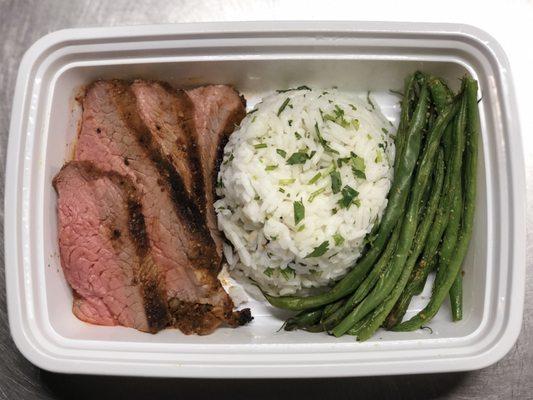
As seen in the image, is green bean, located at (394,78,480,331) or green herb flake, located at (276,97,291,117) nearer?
green bean, located at (394,78,480,331)

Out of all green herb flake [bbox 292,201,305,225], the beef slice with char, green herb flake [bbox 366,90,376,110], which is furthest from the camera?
green herb flake [bbox 366,90,376,110]

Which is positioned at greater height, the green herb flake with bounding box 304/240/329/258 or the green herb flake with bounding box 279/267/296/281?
the green herb flake with bounding box 304/240/329/258

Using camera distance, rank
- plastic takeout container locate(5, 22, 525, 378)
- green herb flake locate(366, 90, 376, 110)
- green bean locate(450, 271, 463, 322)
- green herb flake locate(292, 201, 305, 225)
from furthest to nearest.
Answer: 1. green herb flake locate(366, 90, 376, 110)
2. green bean locate(450, 271, 463, 322)
3. green herb flake locate(292, 201, 305, 225)
4. plastic takeout container locate(5, 22, 525, 378)

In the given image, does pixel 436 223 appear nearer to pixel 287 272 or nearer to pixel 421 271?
pixel 421 271

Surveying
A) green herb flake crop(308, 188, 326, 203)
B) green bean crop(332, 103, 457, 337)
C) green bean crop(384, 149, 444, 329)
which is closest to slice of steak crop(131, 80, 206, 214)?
green herb flake crop(308, 188, 326, 203)

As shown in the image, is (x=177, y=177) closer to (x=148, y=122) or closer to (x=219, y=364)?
(x=148, y=122)

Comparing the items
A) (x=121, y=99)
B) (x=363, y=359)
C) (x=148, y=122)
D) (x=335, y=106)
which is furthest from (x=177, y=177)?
(x=363, y=359)

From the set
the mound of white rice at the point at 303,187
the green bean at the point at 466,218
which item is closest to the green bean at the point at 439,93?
the green bean at the point at 466,218

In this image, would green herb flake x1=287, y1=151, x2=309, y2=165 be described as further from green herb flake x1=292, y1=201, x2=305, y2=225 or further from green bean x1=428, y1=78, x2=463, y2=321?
green bean x1=428, y1=78, x2=463, y2=321
